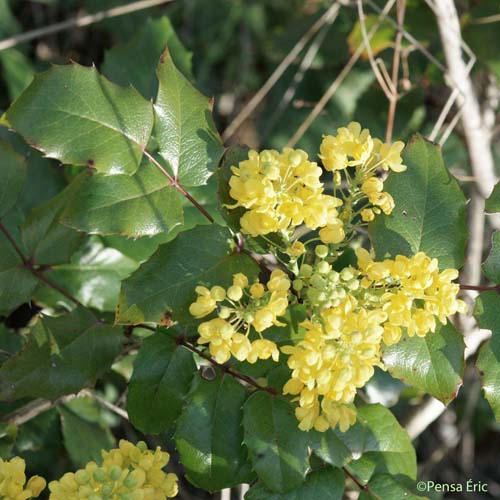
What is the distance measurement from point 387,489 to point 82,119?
88 cm

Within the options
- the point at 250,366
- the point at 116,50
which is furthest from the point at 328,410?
the point at 116,50

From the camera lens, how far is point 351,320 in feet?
3.50

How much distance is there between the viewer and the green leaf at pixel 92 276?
173 centimetres

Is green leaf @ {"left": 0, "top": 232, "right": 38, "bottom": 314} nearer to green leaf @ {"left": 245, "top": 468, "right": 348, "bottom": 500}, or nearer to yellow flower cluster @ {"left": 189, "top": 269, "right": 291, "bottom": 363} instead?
yellow flower cluster @ {"left": 189, "top": 269, "right": 291, "bottom": 363}

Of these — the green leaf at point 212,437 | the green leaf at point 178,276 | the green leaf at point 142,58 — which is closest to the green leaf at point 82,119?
the green leaf at point 178,276

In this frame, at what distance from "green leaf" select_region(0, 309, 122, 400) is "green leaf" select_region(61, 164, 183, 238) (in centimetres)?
26

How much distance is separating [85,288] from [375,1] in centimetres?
136

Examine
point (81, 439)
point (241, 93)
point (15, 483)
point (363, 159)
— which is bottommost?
point (241, 93)

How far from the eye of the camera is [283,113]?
2705mm

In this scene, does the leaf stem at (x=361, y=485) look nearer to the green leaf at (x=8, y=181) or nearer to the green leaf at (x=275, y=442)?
the green leaf at (x=275, y=442)

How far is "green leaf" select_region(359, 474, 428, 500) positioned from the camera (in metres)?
1.31

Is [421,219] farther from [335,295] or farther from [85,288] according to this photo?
[85,288]

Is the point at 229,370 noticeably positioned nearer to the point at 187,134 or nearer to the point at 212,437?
the point at 212,437

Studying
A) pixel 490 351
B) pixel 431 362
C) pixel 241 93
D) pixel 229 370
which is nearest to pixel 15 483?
pixel 229 370
